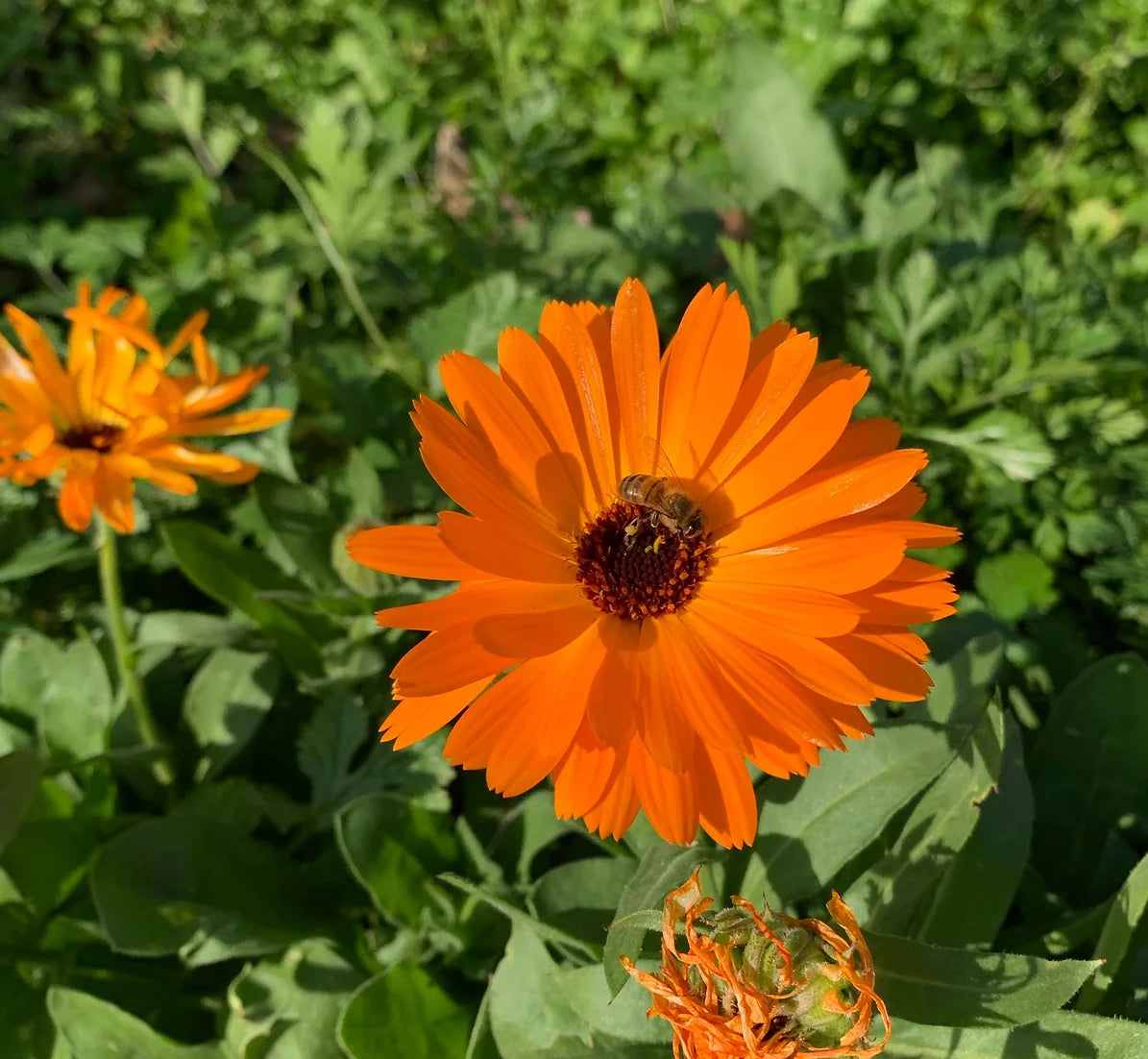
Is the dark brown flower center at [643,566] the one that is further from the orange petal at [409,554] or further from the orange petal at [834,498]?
the orange petal at [409,554]

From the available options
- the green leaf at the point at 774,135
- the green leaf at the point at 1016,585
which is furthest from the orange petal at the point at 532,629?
the green leaf at the point at 774,135

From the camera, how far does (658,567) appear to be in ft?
4.35

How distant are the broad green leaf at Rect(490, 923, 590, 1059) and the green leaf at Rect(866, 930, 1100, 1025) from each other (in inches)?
17.2

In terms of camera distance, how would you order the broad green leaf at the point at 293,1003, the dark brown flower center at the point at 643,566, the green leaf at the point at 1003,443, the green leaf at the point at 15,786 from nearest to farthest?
the dark brown flower center at the point at 643,566 → the green leaf at the point at 15,786 → the broad green leaf at the point at 293,1003 → the green leaf at the point at 1003,443

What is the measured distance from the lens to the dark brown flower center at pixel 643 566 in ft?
4.25

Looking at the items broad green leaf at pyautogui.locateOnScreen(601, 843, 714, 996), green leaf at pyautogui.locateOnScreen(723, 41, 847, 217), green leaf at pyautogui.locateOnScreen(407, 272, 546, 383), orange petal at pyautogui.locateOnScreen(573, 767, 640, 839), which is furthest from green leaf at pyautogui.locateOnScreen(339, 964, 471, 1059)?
green leaf at pyautogui.locateOnScreen(723, 41, 847, 217)

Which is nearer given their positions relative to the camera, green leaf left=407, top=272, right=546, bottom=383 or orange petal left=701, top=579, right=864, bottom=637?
orange petal left=701, top=579, right=864, bottom=637

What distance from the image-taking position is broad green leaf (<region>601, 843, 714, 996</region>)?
95 cm

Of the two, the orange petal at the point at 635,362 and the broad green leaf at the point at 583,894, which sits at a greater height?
the orange petal at the point at 635,362

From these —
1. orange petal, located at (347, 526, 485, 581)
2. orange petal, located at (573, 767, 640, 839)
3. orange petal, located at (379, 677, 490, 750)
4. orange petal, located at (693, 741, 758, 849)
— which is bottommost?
orange petal, located at (693, 741, 758, 849)

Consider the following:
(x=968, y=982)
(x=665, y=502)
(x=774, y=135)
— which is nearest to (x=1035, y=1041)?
(x=968, y=982)

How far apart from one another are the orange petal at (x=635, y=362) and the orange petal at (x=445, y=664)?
15.4 inches

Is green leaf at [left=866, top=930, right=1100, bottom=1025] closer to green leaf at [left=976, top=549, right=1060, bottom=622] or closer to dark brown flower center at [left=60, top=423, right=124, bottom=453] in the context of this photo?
green leaf at [left=976, top=549, right=1060, bottom=622]

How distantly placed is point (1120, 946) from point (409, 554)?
997 millimetres
